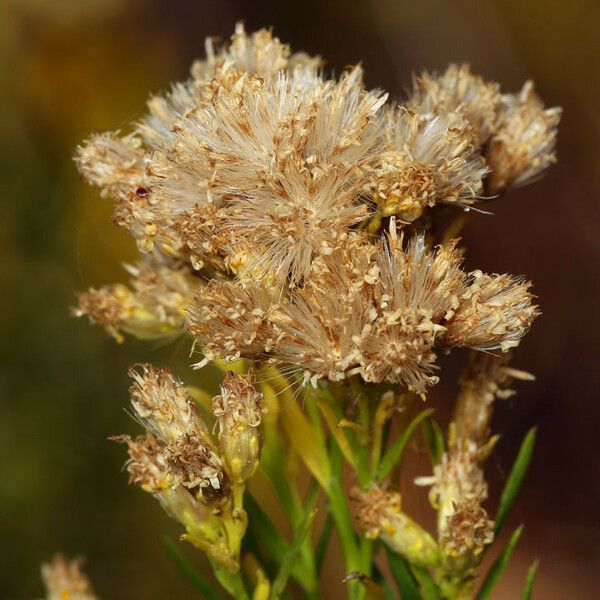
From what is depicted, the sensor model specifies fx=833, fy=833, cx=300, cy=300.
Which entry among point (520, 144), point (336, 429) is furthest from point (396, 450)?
point (520, 144)

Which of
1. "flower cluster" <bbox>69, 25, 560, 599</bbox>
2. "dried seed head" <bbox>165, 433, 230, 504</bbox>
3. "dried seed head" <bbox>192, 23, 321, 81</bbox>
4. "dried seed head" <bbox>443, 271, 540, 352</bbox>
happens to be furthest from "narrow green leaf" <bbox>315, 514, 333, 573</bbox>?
"dried seed head" <bbox>192, 23, 321, 81</bbox>

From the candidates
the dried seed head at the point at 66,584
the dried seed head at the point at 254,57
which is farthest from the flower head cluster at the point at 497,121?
the dried seed head at the point at 66,584

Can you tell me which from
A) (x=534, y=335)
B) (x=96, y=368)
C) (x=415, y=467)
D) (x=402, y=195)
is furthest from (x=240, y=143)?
(x=534, y=335)

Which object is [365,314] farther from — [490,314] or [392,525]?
[392,525]

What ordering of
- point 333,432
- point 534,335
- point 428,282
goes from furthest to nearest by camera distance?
point 534,335 → point 333,432 → point 428,282

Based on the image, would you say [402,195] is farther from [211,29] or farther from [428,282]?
[211,29]

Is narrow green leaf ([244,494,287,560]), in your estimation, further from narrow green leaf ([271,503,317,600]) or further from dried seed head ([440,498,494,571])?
dried seed head ([440,498,494,571])
